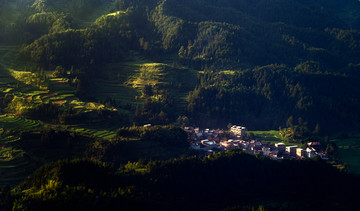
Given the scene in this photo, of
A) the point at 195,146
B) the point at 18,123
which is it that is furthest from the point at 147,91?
the point at 18,123

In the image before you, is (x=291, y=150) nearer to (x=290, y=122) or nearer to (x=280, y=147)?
(x=280, y=147)

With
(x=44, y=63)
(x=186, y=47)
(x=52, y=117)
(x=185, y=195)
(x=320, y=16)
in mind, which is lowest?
(x=185, y=195)

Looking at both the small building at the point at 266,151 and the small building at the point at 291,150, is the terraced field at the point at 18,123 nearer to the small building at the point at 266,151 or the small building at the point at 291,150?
the small building at the point at 266,151

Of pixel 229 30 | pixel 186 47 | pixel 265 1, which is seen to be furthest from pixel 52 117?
pixel 265 1

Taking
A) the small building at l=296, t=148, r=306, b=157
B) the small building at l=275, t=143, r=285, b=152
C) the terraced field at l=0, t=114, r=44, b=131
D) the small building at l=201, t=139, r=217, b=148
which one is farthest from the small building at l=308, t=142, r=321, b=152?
the terraced field at l=0, t=114, r=44, b=131

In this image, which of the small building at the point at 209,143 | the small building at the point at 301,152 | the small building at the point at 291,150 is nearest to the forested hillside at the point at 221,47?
the small building at the point at 209,143

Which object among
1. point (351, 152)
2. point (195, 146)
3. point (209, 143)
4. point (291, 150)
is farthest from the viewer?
point (351, 152)

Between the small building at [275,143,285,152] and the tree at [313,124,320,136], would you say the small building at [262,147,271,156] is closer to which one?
the small building at [275,143,285,152]

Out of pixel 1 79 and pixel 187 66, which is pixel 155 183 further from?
pixel 187 66
